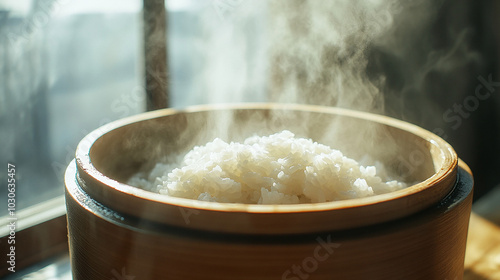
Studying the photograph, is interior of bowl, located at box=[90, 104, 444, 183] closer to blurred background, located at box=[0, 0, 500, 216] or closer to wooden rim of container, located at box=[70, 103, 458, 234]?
wooden rim of container, located at box=[70, 103, 458, 234]

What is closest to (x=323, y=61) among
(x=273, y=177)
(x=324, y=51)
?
(x=324, y=51)

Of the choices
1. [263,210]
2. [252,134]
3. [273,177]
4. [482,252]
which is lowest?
[482,252]

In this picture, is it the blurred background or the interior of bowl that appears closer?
the interior of bowl

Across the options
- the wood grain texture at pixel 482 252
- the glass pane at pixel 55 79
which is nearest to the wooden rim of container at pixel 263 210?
the wood grain texture at pixel 482 252

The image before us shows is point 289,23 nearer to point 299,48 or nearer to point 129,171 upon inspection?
point 299,48

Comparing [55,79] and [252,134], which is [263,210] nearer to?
[252,134]

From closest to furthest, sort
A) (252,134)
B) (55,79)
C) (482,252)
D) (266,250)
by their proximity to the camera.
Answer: (266,250) → (252,134) → (482,252) → (55,79)

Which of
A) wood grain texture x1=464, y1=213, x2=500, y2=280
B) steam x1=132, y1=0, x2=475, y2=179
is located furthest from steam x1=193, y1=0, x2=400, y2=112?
wood grain texture x1=464, y1=213, x2=500, y2=280

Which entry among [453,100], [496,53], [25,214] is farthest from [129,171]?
[496,53]
